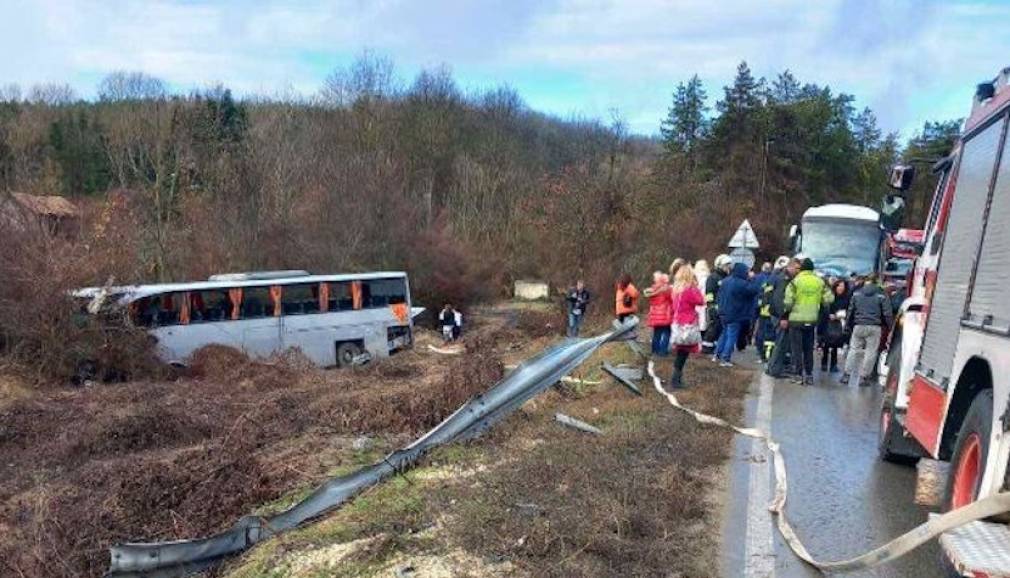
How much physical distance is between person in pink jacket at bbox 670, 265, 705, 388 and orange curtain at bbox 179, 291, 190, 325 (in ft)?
45.4

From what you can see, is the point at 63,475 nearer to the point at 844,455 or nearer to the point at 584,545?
the point at 584,545

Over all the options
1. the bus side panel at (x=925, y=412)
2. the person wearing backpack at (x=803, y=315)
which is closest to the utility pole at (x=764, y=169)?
the person wearing backpack at (x=803, y=315)

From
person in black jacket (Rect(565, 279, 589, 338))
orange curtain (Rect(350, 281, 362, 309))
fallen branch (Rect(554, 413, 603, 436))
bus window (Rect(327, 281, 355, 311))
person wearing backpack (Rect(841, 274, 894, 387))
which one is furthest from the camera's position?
orange curtain (Rect(350, 281, 362, 309))

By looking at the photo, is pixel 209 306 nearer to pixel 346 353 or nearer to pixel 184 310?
pixel 184 310

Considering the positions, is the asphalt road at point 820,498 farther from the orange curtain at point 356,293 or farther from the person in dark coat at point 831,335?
the orange curtain at point 356,293

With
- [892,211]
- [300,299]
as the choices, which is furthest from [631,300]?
[300,299]

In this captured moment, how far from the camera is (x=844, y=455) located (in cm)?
812

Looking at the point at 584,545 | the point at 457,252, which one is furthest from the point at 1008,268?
the point at 457,252

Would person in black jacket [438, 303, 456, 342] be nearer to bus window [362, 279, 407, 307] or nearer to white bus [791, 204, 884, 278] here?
bus window [362, 279, 407, 307]

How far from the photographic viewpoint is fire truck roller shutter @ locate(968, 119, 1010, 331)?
4.75 m

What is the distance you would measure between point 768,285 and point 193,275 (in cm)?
2523

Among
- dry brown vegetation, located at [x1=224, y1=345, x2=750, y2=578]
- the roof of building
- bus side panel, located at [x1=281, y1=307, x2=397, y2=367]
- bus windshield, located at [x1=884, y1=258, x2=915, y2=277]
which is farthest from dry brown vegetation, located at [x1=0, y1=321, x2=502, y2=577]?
bus windshield, located at [x1=884, y1=258, x2=915, y2=277]

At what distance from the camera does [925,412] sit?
5988mm

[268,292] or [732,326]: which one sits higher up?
[732,326]
